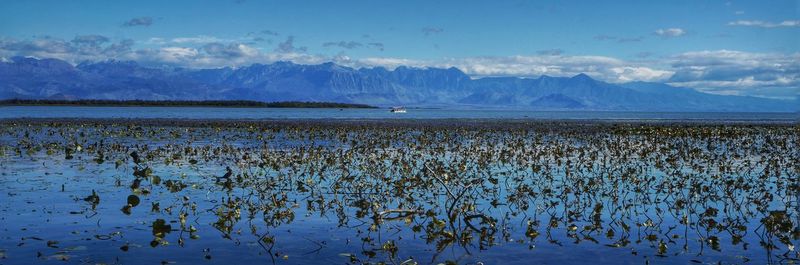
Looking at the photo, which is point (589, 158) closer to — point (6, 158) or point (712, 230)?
point (712, 230)

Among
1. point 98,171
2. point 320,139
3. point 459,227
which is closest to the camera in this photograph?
point 459,227

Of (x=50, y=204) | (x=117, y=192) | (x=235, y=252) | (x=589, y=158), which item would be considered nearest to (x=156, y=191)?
(x=117, y=192)

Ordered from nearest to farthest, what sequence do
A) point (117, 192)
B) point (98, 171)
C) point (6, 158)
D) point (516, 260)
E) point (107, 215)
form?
1. point (516, 260)
2. point (107, 215)
3. point (117, 192)
4. point (98, 171)
5. point (6, 158)

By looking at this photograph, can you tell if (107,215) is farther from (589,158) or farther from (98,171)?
(589,158)

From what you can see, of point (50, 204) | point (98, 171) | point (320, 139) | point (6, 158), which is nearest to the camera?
point (50, 204)

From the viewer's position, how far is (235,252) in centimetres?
1231

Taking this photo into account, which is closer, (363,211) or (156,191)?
(363,211)

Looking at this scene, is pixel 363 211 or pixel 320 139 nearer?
pixel 363 211


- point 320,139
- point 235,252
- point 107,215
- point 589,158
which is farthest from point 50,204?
point 320,139

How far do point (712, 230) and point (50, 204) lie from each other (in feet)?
45.6

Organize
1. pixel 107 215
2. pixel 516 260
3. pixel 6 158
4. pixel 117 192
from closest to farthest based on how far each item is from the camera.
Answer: pixel 516 260 < pixel 107 215 < pixel 117 192 < pixel 6 158

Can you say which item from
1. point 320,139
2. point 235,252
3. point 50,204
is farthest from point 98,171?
point 320,139

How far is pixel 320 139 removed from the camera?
4216 cm

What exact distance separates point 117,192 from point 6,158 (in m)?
11.3
